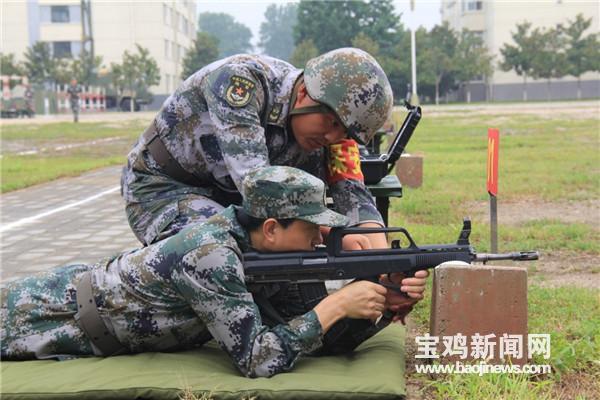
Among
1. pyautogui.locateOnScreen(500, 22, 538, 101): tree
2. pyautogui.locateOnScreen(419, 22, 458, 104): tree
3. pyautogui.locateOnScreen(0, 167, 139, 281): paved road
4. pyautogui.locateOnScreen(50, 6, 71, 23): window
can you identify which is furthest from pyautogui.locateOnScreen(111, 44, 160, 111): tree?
pyautogui.locateOnScreen(0, 167, 139, 281): paved road

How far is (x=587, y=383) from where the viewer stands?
351 centimetres

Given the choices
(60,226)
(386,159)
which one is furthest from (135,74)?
(386,159)

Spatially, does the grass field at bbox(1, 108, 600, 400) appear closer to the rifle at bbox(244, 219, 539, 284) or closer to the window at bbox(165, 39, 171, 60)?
the rifle at bbox(244, 219, 539, 284)

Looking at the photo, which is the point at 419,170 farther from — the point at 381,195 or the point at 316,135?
the point at 316,135

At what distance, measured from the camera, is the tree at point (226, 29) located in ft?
510

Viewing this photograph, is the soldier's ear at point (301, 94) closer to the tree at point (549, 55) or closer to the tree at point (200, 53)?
the tree at point (549, 55)

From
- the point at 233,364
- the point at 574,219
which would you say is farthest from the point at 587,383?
the point at 574,219

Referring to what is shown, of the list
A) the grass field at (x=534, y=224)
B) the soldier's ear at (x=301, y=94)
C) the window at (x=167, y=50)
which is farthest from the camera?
the window at (x=167, y=50)

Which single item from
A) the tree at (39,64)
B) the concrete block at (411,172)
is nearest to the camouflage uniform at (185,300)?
the concrete block at (411,172)

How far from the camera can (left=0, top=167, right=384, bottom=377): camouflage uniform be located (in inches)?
128

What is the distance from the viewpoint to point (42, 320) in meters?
3.66

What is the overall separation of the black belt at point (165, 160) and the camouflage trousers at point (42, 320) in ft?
2.27

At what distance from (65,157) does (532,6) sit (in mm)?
54309

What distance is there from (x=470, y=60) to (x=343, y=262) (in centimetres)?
6064
